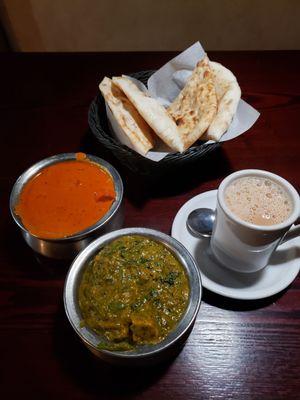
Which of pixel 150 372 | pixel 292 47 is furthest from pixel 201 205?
pixel 292 47

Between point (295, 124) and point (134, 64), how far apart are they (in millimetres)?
830

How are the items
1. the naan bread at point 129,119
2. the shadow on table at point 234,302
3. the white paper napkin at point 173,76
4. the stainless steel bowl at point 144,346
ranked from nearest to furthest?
the stainless steel bowl at point 144,346, the shadow on table at point 234,302, the naan bread at point 129,119, the white paper napkin at point 173,76

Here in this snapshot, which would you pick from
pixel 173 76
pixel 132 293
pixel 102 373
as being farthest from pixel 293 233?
pixel 173 76

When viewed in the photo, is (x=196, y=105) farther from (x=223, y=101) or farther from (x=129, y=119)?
(x=129, y=119)

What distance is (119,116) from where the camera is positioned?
132 centimetres

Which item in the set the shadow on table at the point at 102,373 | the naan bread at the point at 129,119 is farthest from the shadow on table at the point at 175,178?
the shadow on table at the point at 102,373

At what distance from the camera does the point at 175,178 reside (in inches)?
53.1

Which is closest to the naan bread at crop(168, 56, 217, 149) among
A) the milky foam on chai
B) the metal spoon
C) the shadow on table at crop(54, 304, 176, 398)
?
the metal spoon

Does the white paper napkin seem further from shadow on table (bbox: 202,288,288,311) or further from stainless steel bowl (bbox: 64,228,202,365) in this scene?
shadow on table (bbox: 202,288,288,311)

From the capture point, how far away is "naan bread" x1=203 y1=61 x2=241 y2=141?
130 centimetres

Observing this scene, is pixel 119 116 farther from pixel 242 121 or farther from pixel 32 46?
pixel 32 46

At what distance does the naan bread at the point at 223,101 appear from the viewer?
4.27 feet

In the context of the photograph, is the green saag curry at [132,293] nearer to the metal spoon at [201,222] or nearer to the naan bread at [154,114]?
the metal spoon at [201,222]

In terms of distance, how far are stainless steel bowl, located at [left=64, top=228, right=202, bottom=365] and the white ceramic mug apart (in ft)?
0.40
